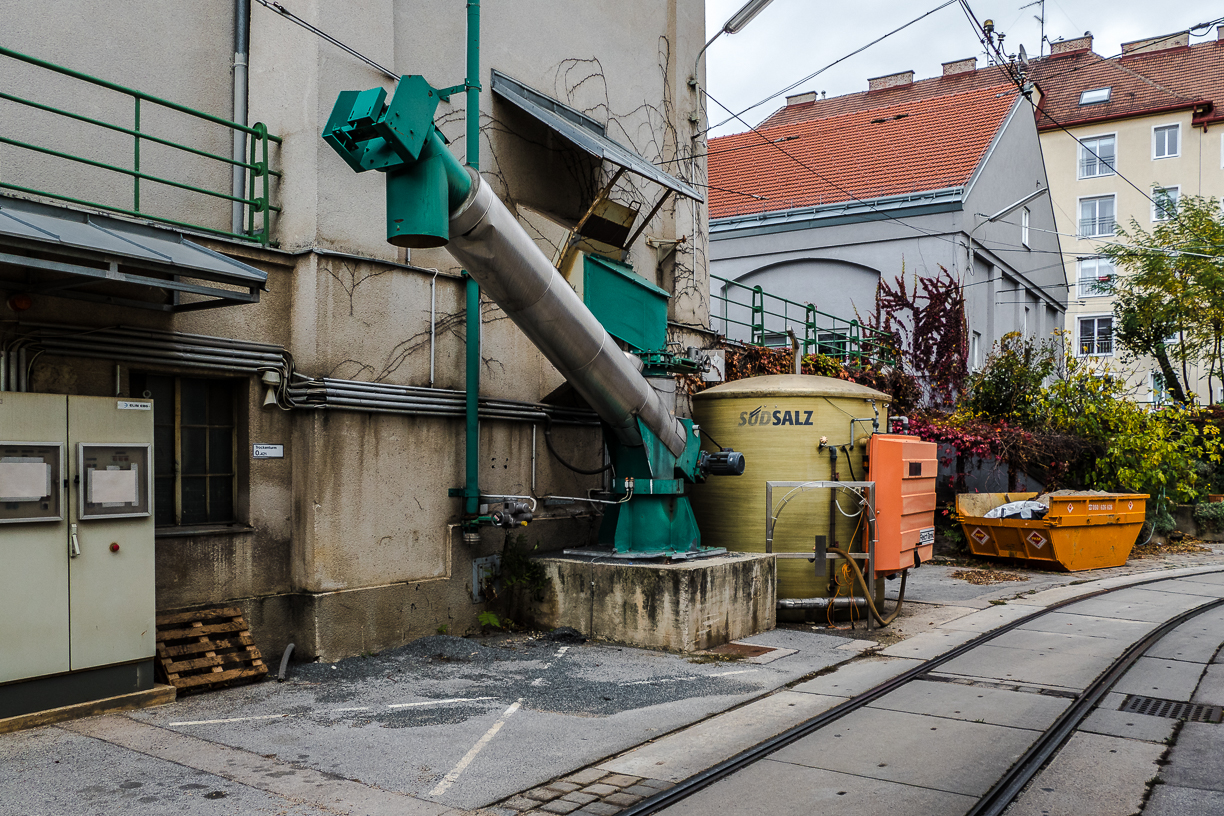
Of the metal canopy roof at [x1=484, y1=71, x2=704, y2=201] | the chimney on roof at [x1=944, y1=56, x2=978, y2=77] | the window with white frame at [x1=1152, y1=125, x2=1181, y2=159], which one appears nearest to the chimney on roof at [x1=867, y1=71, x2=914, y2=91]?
the chimney on roof at [x1=944, y1=56, x2=978, y2=77]

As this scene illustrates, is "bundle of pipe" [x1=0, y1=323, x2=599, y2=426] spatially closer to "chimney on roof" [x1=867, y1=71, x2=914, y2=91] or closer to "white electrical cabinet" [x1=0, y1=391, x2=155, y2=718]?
"white electrical cabinet" [x1=0, y1=391, x2=155, y2=718]

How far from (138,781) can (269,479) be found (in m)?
3.30

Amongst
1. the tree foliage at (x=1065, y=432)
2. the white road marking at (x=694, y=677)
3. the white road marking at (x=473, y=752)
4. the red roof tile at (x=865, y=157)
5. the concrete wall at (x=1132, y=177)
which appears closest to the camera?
the white road marking at (x=473, y=752)

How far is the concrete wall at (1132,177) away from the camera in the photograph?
3838cm

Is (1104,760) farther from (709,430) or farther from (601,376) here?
(709,430)

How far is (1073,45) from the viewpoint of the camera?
45.8 meters

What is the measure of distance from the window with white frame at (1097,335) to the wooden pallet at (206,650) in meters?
39.5

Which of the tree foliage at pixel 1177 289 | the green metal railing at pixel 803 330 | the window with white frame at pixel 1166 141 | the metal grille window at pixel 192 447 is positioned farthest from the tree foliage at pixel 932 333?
the window with white frame at pixel 1166 141

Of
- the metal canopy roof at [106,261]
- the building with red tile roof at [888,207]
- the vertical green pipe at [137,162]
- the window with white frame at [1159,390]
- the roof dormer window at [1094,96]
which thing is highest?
the roof dormer window at [1094,96]

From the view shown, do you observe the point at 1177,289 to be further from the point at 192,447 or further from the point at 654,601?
the point at 192,447

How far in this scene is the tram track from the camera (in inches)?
201

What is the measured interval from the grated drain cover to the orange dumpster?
347 inches

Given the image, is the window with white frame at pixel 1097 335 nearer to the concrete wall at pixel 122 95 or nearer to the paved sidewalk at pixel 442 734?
the paved sidewalk at pixel 442 734

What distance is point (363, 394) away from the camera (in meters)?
8.46
